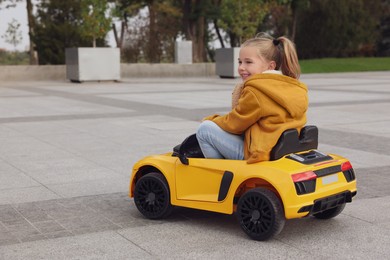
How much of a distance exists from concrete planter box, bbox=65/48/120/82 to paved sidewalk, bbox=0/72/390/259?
1182 cm

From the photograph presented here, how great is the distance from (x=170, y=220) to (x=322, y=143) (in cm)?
447

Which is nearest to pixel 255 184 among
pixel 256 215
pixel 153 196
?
pixel 256 215

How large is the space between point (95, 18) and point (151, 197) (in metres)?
21.4

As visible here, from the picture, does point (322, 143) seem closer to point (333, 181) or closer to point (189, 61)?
point (333, 181)

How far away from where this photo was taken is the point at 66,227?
191 inches

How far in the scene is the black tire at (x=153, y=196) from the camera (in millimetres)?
4977

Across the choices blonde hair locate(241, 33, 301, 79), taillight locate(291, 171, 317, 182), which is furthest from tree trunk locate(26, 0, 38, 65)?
taillight locate(291, 171, 317, 182)

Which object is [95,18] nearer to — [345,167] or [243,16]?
[243,16]

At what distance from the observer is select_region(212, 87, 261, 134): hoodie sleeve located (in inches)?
180

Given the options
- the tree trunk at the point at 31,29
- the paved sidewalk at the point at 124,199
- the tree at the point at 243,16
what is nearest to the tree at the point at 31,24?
the tree trunk at the point at 31,29

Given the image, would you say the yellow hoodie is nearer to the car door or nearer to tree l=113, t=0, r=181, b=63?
the car door

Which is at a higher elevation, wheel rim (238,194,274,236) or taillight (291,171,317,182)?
taillight (291,171,317,182)

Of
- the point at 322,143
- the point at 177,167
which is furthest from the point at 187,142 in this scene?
the point at 322,143

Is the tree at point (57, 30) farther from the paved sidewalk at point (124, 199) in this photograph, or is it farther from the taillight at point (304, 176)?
the taillight at point (304, 176)
